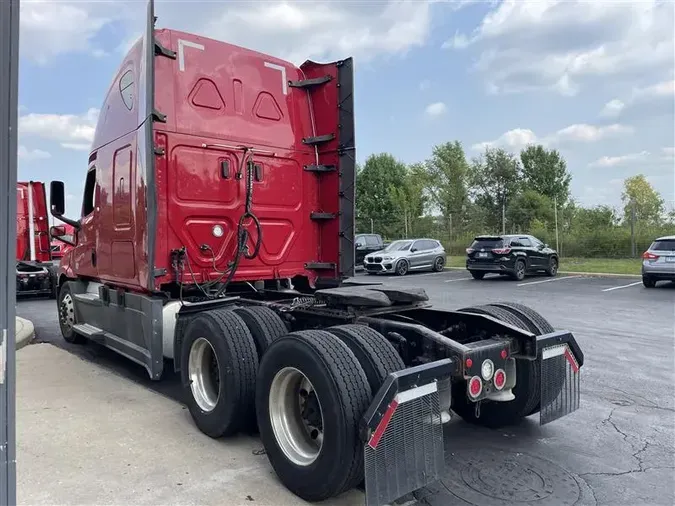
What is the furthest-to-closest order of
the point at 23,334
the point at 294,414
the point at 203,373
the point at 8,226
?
1. the point at 23,334
2. the point at 203,373
3. the point at 294,414
4. the point at 8,226

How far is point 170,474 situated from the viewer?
12.0 feet

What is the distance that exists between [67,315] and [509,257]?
14.6 metres

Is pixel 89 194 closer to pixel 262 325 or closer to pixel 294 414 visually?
pixel 262 325

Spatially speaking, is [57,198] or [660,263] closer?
→ [57,198]

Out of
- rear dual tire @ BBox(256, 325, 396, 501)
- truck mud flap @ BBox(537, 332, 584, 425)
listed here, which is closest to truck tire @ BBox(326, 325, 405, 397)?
rear dual tire @ BBox(256, 325, 396, 501)

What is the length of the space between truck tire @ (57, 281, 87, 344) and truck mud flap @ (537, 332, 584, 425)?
20.6 feet

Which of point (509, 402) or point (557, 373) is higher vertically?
point (557, 373)

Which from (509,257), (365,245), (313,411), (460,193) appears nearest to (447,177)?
(460,193)

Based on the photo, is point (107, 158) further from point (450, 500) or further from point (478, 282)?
point (478, 282)

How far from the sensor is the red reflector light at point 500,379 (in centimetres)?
364

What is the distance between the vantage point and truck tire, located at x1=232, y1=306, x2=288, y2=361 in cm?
423

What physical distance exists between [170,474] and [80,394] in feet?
7.67

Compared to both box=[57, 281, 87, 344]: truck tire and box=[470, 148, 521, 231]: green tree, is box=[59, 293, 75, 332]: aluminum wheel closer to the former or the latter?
box=[57, 281, 87, 344]: truck tire

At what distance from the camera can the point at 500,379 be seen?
367cm
